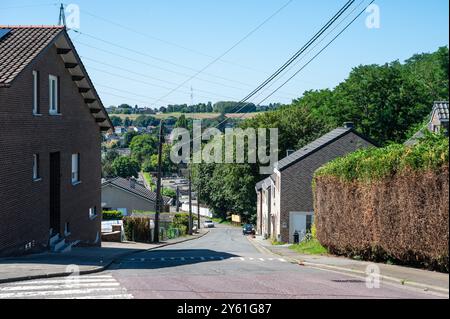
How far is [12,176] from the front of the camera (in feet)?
69.8

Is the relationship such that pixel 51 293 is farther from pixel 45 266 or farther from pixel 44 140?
pixel 44 140

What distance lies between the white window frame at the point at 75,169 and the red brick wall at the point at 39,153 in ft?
0.88

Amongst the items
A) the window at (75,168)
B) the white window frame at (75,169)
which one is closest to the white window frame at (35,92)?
the white window frame at (75,169)

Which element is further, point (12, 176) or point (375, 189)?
point (12, 176)

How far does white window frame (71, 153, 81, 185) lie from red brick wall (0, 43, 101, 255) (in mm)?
267

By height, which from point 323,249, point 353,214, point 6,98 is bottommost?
point 323,249

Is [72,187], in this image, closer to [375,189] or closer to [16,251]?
[16,251]

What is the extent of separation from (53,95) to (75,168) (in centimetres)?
513

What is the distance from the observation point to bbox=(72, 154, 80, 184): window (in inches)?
1201

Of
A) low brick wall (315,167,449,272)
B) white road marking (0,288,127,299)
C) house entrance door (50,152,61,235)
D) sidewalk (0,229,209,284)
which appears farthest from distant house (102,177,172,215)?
white road marking (0,288,127,299)

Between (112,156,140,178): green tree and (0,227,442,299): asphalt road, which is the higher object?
(112,156,140,178): green tree

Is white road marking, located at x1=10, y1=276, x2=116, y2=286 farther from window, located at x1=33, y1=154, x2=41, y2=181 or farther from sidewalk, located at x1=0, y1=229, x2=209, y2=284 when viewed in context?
window, located at x1=33, y1=154, x2=41, y2=181

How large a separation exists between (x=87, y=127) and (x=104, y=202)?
46104 mm
